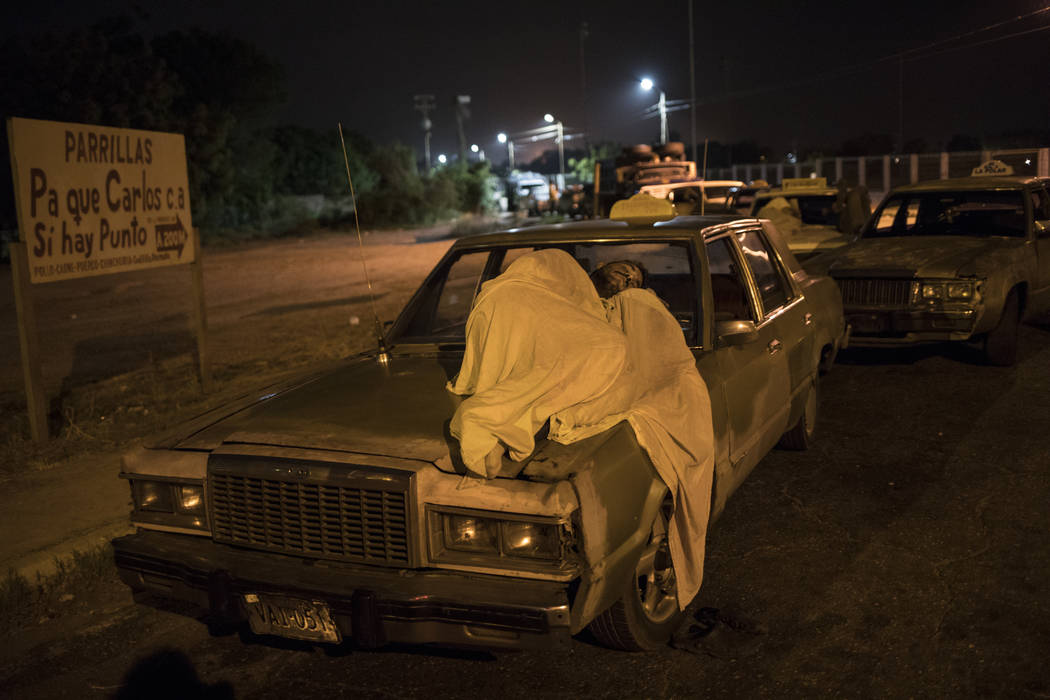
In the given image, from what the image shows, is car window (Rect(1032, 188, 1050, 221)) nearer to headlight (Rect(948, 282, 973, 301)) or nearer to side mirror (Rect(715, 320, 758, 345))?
headlight (Rect(948, 282, 973, 301))

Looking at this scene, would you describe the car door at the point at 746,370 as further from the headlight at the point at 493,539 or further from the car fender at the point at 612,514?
the headlight at the point at 493,539

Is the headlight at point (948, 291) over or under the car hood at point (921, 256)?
under

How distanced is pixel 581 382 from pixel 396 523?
0.81 meters

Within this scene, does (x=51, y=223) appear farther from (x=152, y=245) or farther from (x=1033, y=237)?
(x=1033, y=237)

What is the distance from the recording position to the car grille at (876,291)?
8297mm

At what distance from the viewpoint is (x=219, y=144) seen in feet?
120

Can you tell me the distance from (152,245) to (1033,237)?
7.92m

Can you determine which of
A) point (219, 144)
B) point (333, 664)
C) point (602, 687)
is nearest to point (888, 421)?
point (602, 687)

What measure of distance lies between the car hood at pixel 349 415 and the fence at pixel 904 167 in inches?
1153

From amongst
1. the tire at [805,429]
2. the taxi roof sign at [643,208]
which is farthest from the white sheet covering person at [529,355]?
the tire at [805,429]

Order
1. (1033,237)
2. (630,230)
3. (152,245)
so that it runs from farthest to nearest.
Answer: (1033,237) → (152,245) → (630,230)

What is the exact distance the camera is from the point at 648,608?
145 inches

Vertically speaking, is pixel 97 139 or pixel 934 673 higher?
pixel 97 139

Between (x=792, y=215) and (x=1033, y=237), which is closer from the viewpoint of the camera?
(x=1033, y=237)
